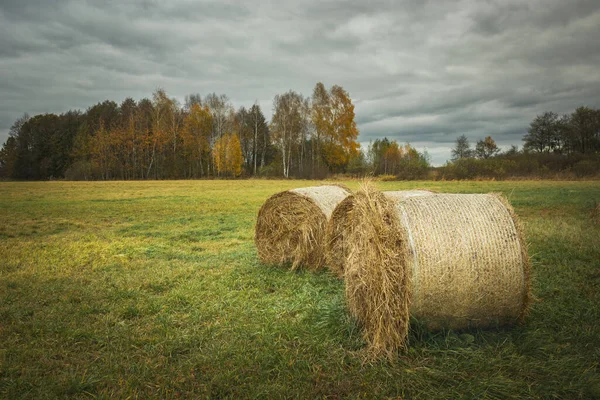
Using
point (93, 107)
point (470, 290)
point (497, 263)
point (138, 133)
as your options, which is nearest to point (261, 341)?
point (470, 290)

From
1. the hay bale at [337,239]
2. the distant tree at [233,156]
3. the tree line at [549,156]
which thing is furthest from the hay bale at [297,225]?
the distant tree at [233,156]

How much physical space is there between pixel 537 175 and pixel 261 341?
1635 inches

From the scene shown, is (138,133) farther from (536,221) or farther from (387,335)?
(387,335)

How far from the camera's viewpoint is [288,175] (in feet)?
173

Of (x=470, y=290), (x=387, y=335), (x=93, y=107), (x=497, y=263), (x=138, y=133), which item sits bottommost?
(x=387, y=335)

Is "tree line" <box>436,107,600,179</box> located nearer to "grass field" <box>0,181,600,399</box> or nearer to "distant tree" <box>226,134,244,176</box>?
"distant tree" <box>226,134,244,176</box>

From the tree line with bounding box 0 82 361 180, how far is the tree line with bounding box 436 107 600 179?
16.9 meters

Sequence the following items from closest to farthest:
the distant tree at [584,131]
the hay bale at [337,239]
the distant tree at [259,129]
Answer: the hay bale at [337,239] → the distant tree at [584,131] → the distant tree at [259,129]

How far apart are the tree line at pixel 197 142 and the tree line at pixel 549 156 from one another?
1692 cm

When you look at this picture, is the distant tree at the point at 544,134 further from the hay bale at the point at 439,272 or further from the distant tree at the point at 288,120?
the hay bale at the point at 439,272

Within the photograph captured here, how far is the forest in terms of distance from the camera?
51.5 meters

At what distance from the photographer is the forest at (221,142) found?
51.5 metres

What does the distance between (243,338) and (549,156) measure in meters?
47.4

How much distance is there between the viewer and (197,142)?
56.4 metres
